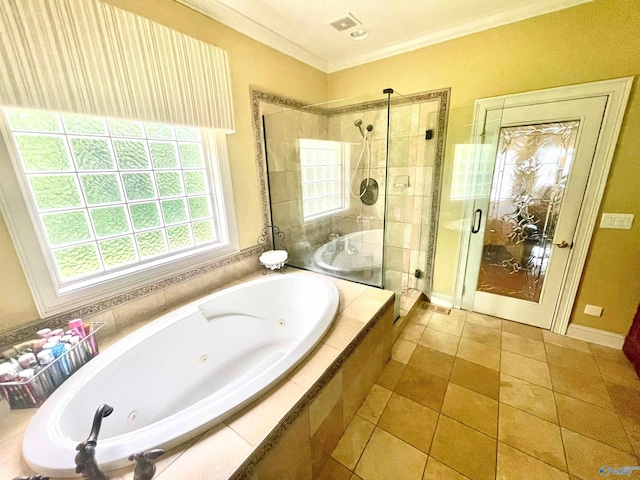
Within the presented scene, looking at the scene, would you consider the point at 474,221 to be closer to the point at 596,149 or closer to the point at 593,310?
the point at 596,149

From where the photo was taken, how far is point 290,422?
0.98 meters

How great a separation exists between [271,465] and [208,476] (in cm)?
24

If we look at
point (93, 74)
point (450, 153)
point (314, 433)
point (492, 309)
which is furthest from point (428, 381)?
point (93, 74)

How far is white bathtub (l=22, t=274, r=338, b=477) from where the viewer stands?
85 cm

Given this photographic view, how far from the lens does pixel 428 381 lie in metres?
1.72

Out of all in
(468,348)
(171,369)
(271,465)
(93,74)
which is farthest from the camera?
(468,348)

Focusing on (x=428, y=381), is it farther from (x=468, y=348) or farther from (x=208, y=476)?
(x=208, y=476)

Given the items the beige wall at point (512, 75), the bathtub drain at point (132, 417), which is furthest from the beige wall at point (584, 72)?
the bathtub drain at point (132, 417)

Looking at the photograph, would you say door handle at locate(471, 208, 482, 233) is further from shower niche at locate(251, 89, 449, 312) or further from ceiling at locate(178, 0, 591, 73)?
ceiling at locate(178, 0, 591, 73)

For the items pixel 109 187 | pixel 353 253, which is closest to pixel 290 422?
pixel 109 187

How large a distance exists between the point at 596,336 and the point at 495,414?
4.40 feet

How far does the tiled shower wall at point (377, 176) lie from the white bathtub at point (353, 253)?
84mm

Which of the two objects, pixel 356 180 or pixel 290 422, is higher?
pixel 356 180

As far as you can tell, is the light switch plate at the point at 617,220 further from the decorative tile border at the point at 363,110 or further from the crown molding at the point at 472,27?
the crown molding at the point at 472,27
